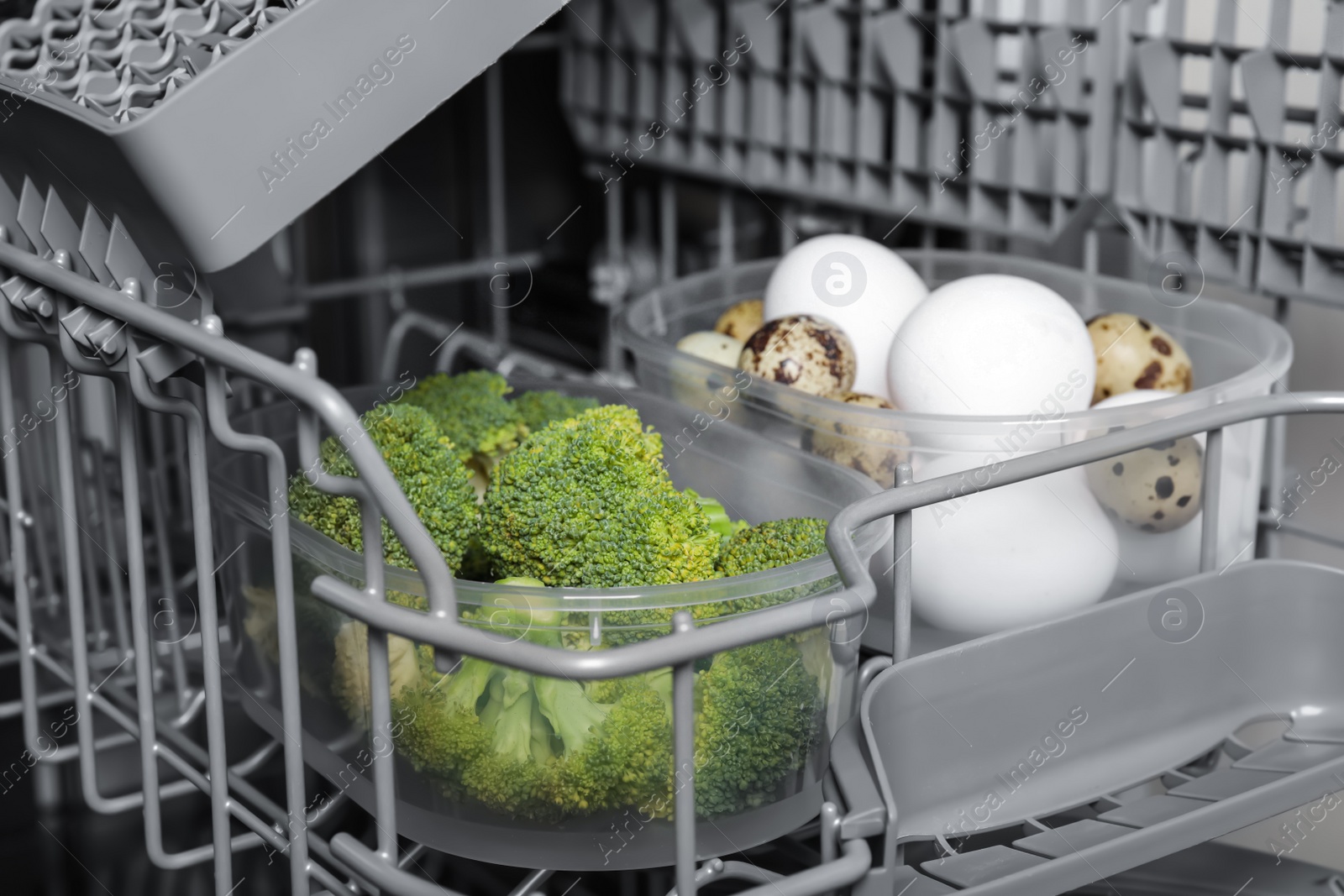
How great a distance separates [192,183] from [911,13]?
89 cm

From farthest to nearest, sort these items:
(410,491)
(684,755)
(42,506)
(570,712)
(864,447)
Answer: (42,506) < (864,447) < (410,491) < (570,712) < (684,755)

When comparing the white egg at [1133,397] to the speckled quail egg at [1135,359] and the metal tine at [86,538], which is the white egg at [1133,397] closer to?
the speckled quail egg at [1135,359]

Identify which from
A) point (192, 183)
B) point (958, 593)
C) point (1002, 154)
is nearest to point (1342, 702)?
point (958, 593)

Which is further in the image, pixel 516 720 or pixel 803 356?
pixel 803 356

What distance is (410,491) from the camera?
834 millimetres

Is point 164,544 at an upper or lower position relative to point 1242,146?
lower

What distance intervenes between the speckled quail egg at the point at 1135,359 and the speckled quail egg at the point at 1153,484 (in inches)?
4.9

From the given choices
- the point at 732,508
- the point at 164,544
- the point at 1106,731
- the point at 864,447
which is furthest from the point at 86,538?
the point at 1106,731

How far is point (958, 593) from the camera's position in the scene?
0.91 meters

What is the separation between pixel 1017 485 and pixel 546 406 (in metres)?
0.34

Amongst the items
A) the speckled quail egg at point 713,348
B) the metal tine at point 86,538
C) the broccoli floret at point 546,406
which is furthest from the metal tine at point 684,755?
the metal tine at point 86,538

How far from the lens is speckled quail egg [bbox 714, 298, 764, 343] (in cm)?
117

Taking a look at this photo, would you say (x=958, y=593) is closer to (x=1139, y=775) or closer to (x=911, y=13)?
(x=1139, y=775)

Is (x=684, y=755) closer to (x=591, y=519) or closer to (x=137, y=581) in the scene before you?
(x=591, y=519)
